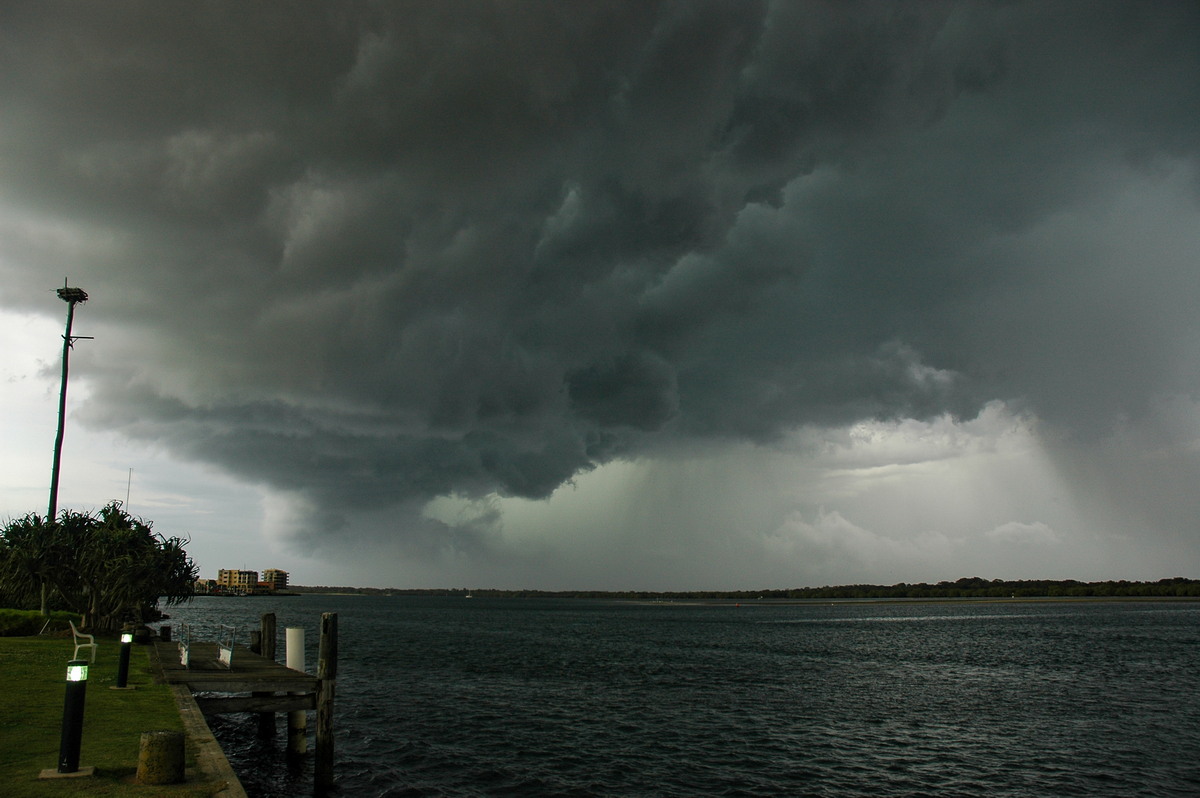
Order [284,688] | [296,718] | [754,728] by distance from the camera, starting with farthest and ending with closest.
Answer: [754,728]
[296,718]
[284,688]

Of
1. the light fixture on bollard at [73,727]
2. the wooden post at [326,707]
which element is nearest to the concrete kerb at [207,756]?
the light fixture on bollard at [73,727]

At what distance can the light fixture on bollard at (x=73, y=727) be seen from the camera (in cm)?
1170

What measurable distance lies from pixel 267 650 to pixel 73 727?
23.5 meters

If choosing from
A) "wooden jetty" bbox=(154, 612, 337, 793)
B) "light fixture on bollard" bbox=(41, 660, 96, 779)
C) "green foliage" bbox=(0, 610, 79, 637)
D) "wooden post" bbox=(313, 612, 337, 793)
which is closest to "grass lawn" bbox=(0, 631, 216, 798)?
"light fixture on bollard" bbox=(41, 660, 96, 779)

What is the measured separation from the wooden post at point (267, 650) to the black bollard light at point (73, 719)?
19268 millimetres

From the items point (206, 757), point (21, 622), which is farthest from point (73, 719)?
point (21, 622)

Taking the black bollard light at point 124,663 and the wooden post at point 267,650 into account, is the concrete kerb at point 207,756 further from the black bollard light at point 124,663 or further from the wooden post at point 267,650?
the wooden post at point 267,650

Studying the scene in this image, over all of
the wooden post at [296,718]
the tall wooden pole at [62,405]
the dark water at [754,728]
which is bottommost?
the dark water at [754,728]

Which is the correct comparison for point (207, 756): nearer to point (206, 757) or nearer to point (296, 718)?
point (206, 757)

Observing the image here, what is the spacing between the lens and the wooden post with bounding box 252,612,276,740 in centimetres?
2959

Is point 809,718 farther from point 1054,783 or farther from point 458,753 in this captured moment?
point 458,753

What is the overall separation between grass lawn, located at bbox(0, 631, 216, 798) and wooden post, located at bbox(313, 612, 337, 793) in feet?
13.8

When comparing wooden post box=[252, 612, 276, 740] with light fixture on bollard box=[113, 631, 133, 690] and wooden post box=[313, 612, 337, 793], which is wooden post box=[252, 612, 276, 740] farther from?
wooden post box=[313, 612, 337, 793]

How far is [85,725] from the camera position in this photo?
16297 millimetres
